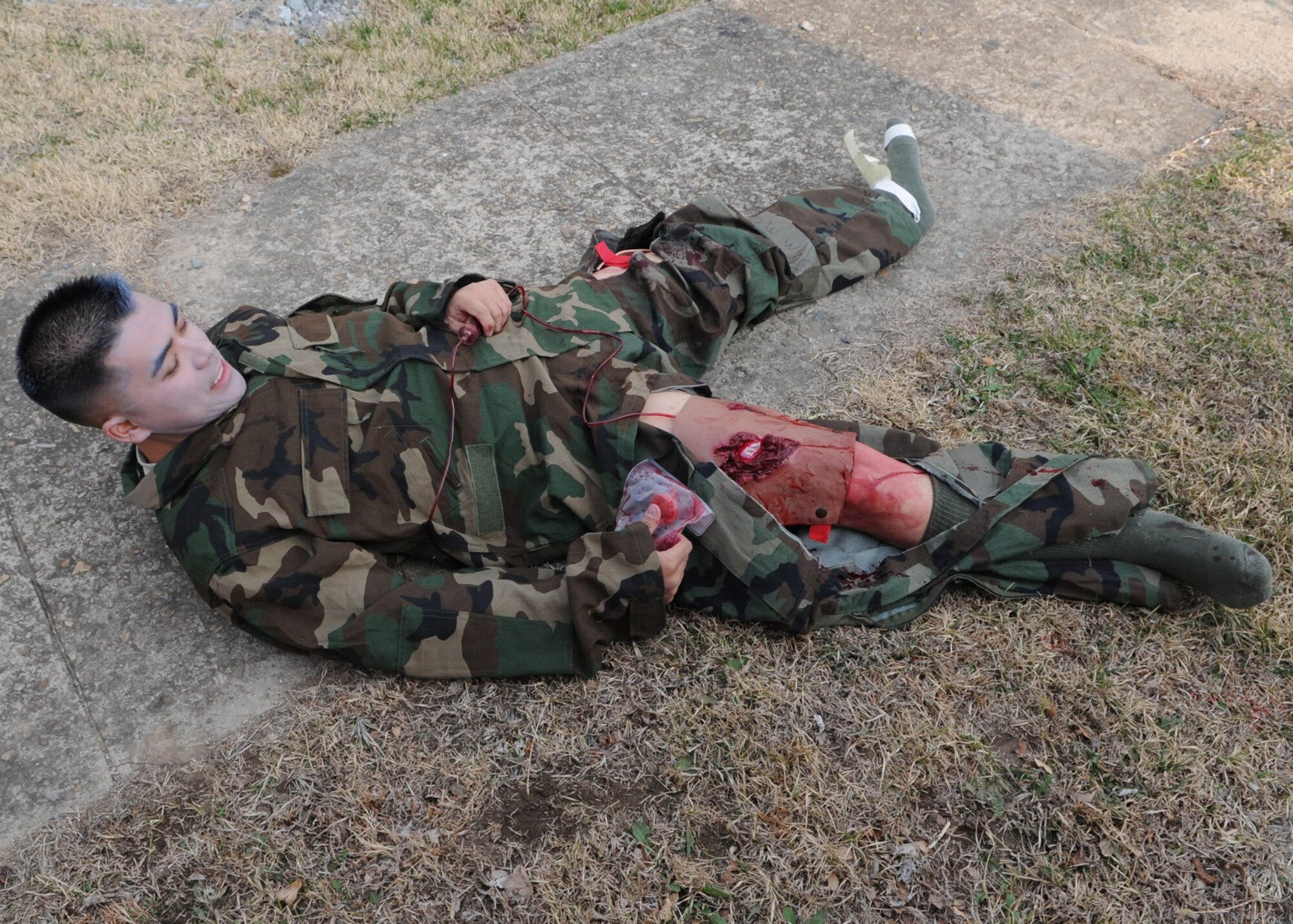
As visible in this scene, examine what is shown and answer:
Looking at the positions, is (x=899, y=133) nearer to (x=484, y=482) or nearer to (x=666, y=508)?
(x=666, y=508)

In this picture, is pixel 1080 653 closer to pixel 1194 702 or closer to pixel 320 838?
pixel 1194 702

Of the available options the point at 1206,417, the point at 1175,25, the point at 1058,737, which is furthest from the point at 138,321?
the point at 1175,25

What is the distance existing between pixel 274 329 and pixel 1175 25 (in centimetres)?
432

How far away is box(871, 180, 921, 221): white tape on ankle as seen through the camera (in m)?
3.30

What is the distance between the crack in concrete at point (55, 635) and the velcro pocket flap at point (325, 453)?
71 centimetres

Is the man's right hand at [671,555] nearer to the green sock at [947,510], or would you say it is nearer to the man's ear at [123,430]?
the green sock at [947,510]

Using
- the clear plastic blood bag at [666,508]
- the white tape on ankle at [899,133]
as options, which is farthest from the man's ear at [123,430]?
the white tape on ankle at [899,133]

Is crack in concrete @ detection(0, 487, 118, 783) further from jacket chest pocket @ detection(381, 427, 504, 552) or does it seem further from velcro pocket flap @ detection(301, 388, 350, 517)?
jacket chest pocket @ detection(381, 427, 504, 552)

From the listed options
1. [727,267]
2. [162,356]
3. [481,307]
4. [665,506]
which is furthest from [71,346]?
[727,267]

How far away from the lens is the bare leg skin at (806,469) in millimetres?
2279

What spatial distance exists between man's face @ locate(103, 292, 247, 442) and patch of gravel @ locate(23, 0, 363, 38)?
2977 mm

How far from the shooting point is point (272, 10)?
4.67m

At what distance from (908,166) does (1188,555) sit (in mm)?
1790

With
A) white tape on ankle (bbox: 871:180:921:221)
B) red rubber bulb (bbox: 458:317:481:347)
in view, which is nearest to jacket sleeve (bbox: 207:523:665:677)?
red rubber bulb (bbox: 458:317:481:347)
